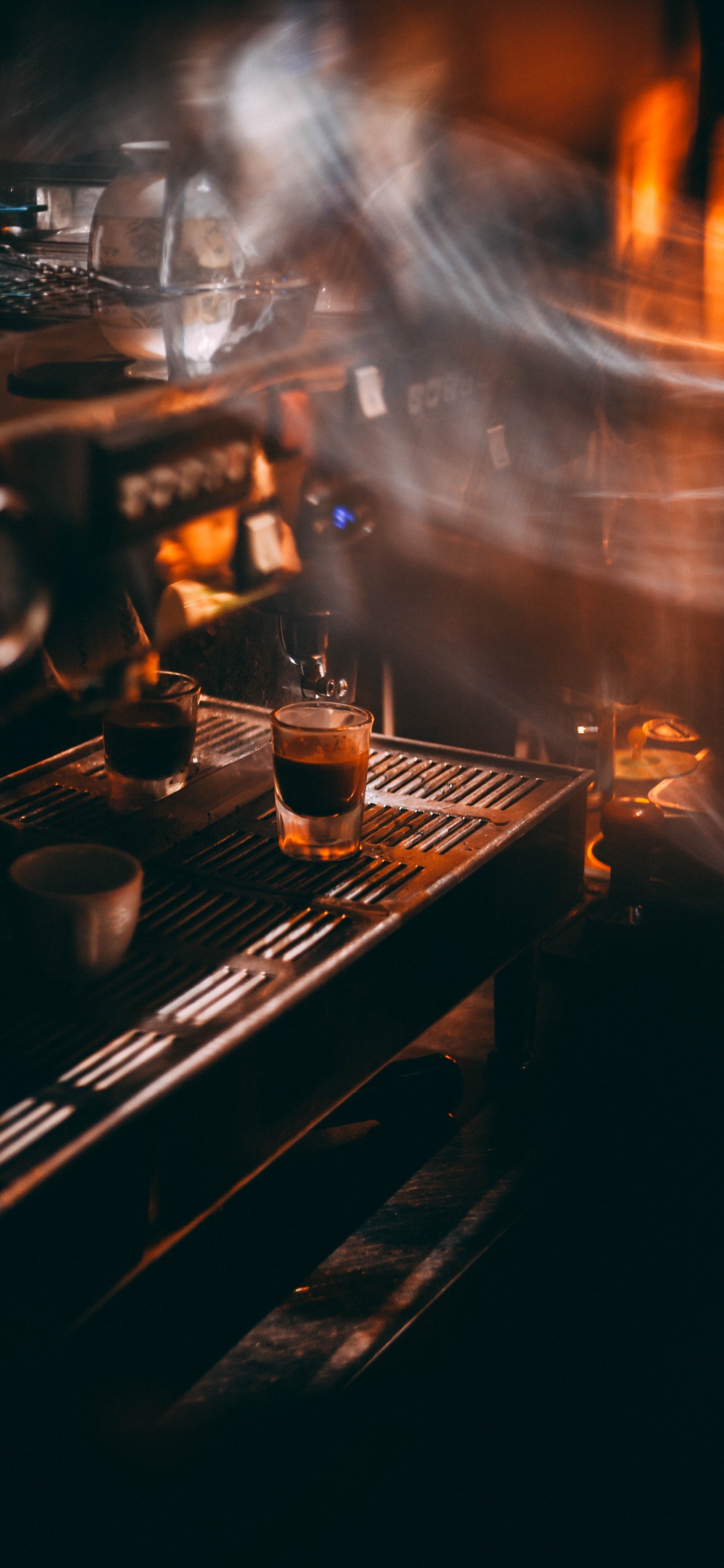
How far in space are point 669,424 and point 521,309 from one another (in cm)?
71

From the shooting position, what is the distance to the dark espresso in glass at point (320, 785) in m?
1.27

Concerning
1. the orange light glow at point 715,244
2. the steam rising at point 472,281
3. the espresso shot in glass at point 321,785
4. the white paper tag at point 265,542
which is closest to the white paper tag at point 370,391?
the steam rising at point 472,281

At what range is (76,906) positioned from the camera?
1.02 m

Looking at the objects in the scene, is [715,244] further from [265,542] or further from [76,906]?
[76,906]

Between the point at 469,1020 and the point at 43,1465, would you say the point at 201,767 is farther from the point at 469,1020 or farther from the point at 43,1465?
the point at 43,1465

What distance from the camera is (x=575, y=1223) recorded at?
1.34 metres

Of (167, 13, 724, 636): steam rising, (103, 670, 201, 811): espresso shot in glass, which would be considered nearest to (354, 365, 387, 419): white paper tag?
(167, 13, 724, 636): steam rising

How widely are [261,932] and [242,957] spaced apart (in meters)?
0.05

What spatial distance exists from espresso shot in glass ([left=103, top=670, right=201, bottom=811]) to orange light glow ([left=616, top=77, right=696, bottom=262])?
1027 millimetres

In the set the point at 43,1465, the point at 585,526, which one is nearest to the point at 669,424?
the point at 585,526

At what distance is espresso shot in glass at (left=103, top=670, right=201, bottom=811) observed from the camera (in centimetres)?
140

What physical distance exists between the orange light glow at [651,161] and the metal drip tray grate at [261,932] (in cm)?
90

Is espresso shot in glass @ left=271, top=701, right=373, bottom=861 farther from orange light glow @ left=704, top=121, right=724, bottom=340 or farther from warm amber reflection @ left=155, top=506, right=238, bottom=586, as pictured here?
orange light glow @ left=704, top=121, right=724, bottom=340

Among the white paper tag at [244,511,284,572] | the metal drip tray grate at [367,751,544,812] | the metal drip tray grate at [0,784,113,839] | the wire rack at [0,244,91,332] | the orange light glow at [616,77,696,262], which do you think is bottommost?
the metal drip tray grate at [367,751,544,812]
